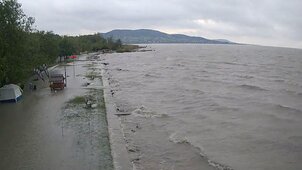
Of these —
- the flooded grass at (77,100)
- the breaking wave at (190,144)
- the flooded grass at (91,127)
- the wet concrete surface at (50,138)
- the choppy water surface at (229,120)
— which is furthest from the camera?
the flooded grass at (77,100)

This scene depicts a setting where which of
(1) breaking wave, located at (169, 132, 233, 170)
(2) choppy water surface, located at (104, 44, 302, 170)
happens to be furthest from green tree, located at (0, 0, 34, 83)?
(1) breaking wave, located at (169, 132, 233, 170)

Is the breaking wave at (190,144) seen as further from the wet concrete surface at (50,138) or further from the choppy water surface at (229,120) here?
the wet concrete surface at (50,138)

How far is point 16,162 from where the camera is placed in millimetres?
14172

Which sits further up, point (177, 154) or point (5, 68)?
point (5, 68)

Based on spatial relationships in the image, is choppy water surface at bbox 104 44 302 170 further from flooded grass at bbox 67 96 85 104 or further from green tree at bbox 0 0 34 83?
green tree at bbox 0 0 34 83

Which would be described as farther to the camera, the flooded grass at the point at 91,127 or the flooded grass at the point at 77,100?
the flooded grass at the point at 77,100

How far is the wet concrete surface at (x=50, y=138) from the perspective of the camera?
14.3m

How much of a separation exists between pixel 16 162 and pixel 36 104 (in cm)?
1438

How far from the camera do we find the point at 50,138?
1783 centimetres

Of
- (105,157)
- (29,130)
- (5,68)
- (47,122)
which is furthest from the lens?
(5,68)

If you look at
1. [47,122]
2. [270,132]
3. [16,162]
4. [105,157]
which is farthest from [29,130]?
[270,132]

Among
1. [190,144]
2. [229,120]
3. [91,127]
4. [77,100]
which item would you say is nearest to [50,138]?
[91,127]

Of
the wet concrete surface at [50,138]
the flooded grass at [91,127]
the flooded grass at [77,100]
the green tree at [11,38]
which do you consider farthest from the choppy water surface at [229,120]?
the green tree at [11,38]

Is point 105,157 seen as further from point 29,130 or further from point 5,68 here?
point 5,68
